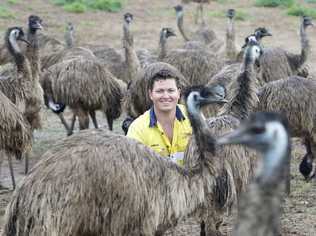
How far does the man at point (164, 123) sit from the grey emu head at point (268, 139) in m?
2.47

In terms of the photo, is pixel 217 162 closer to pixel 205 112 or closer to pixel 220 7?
pixel 205 112

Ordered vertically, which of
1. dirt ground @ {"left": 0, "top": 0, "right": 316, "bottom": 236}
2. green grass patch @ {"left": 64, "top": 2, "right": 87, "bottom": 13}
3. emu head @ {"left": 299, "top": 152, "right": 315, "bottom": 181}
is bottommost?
emu head @ {"left": 299, "top": 152, "right": 315, "bottom": 181}

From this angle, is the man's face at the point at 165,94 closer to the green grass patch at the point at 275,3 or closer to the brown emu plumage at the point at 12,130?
the brown emu plumage at the point at 12,130

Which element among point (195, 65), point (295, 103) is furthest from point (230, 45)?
point (295, 103)

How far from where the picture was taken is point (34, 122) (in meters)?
8.58

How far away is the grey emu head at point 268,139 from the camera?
2.26m

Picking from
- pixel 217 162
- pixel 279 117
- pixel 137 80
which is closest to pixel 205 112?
pixel 137 80

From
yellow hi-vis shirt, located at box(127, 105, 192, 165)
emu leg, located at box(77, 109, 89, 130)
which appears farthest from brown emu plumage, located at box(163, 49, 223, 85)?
yellow hi-vis shirt, located at box(127, 105, 192, 165)

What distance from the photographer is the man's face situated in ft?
16.3

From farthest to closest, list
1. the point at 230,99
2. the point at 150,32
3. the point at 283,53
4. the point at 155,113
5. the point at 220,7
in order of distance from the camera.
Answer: the point at 220,7 → the point at 150,32 → the point at 283,53 → the point at 230,99 → the point at 155,113

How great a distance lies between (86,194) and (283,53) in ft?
22.5

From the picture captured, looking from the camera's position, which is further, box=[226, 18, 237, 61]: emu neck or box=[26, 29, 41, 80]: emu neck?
box=[226, 18, 237, 61]: emu neck

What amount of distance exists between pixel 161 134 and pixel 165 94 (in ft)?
0.97

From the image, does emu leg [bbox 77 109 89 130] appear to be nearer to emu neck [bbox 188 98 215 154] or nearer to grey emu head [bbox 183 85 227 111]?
grey emu head [bbox 183 85 227 111]
